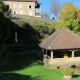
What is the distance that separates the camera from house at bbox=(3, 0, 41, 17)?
92.5 meters

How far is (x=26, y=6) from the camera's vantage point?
94.1 meters

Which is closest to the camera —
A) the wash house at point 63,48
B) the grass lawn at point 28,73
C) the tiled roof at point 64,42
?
the grass lawn at point 28,73

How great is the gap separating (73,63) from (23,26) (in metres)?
23.8

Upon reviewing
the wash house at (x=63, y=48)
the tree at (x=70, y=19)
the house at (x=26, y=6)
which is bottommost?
the wash house at (x=63, y=48)

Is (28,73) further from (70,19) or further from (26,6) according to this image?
(26,6)

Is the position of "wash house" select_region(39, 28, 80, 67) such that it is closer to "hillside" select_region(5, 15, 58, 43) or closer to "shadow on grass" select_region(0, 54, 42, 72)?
"shadow on grass" select_region(0, 54, 42, 72)

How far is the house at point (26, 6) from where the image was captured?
92500 millimetres

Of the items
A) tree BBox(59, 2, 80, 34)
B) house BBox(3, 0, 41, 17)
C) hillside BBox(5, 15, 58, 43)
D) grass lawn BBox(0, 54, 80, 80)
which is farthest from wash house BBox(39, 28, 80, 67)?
house BBox(3, 0, 41, 17)

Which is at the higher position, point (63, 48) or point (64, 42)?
point (64, 42)

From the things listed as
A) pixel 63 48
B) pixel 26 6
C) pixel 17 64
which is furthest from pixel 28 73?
pixel 26 6

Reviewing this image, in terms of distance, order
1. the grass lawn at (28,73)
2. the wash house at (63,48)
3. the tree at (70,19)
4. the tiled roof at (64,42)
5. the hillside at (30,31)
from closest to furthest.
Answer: the grass lawn at (28,73)
the wash house at (63,48)
the tiled roof at (64,42)
the tree at (70,19)
the hillside at (30,31)

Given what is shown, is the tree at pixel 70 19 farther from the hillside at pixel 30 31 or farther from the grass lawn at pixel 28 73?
the grass lawn at pixel 28 73

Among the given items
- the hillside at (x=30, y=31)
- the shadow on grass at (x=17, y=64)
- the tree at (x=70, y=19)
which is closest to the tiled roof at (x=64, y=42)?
the shadow on grass at (x=17, y=64)

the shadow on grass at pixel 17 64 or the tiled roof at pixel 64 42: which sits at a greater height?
the tiled roof at pixel 64 42
